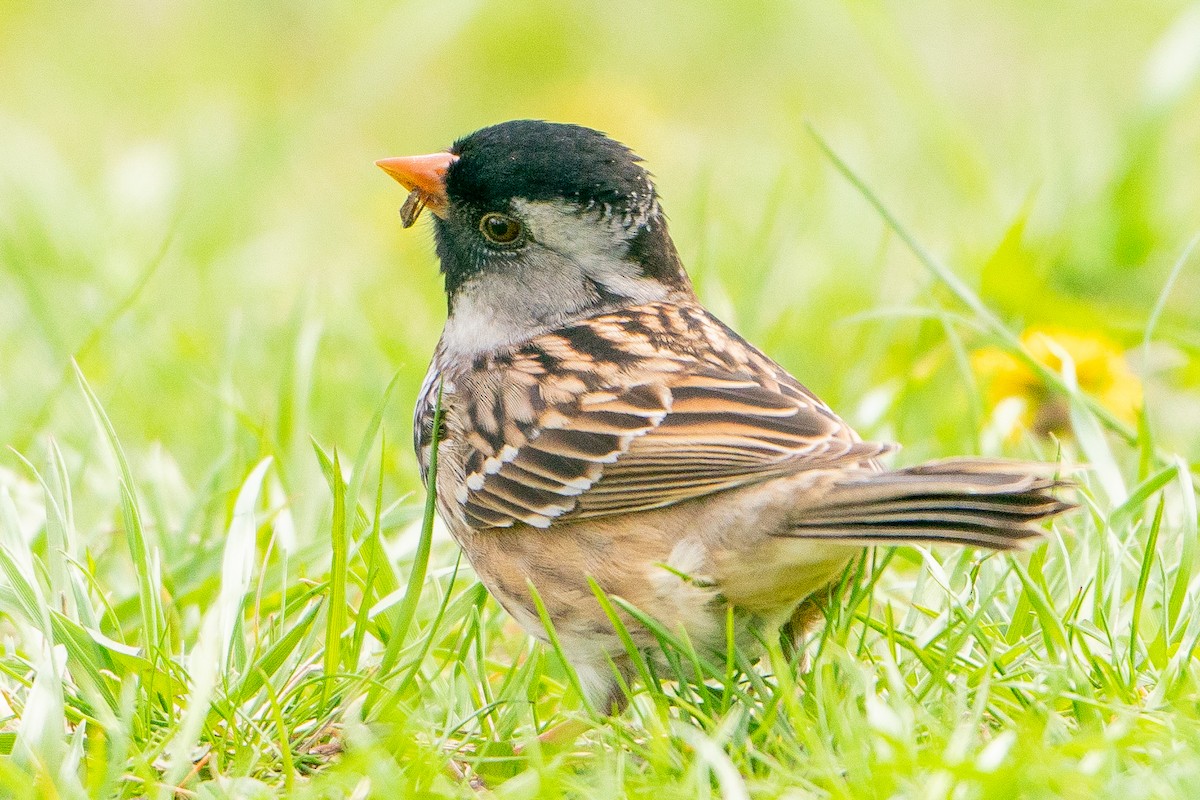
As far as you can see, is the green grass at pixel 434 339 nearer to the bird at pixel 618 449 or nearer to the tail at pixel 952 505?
the bird at pixel 618 449

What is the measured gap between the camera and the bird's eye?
3918 millimetres

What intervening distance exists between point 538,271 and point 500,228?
0.14m

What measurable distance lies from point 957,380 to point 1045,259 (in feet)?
2.51

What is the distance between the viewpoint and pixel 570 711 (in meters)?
3.29

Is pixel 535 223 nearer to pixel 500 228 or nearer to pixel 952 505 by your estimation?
pixel 500 228

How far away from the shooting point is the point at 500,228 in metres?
3.93

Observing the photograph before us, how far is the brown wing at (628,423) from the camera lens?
3.22m

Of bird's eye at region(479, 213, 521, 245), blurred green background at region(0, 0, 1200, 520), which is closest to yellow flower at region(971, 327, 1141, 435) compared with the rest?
blurred green background at region(0, 0, 1200, 520)

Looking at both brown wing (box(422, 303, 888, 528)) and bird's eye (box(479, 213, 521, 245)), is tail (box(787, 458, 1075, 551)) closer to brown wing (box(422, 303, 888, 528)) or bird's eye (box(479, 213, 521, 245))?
brown wing (box(422, 303, 888, 528))

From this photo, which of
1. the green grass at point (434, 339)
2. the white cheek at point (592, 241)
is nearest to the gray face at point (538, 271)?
the white cheek at point (592, 241)

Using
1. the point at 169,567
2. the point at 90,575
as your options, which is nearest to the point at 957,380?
the point at 169,567

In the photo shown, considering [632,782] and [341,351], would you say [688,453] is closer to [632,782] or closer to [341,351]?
[632,782]

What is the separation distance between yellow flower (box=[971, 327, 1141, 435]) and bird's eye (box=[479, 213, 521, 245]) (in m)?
1.66

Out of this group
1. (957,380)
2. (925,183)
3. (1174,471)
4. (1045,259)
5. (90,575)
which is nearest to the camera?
(90,575)
